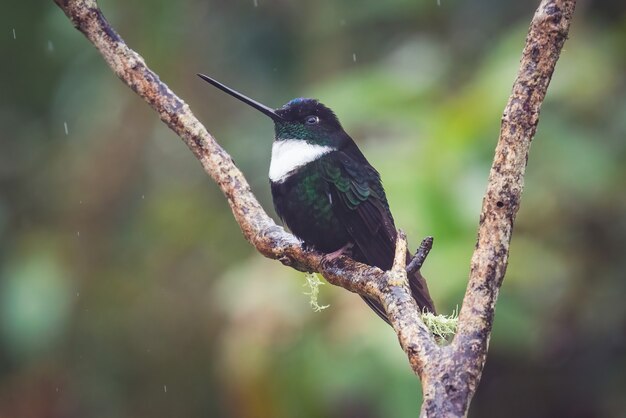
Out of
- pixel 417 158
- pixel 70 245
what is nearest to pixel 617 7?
pixel 417 158

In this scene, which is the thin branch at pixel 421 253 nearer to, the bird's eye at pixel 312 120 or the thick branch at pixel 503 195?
the thick branch at pixel 503 195

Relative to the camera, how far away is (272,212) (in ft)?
20.6

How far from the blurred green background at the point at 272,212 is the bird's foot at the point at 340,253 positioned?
1.25 meters

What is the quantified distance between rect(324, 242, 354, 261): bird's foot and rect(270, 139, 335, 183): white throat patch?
14.2 inches

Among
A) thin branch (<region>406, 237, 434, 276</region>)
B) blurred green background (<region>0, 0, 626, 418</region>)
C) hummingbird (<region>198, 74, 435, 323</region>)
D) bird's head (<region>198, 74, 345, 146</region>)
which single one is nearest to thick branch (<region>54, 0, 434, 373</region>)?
hummingbird (<region>198, 74, 435, 323</region>)

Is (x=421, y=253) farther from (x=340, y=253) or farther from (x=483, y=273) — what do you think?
(x=340, y=253)

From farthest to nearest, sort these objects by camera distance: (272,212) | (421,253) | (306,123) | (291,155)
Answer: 1. (272,212)
2. (306,123)
3. (291,155)
4. (421,253)

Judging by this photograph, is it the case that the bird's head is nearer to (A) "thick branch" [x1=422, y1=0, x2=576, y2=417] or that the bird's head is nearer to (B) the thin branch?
(B) the thin branch

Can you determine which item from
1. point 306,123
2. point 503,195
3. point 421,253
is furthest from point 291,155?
point 503,195

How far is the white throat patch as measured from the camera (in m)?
3.50

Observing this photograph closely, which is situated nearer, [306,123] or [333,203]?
[333,203]

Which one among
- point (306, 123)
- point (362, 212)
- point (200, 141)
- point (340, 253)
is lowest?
point (340, 253)

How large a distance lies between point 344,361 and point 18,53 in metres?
4.43

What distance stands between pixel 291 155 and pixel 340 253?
660mm
